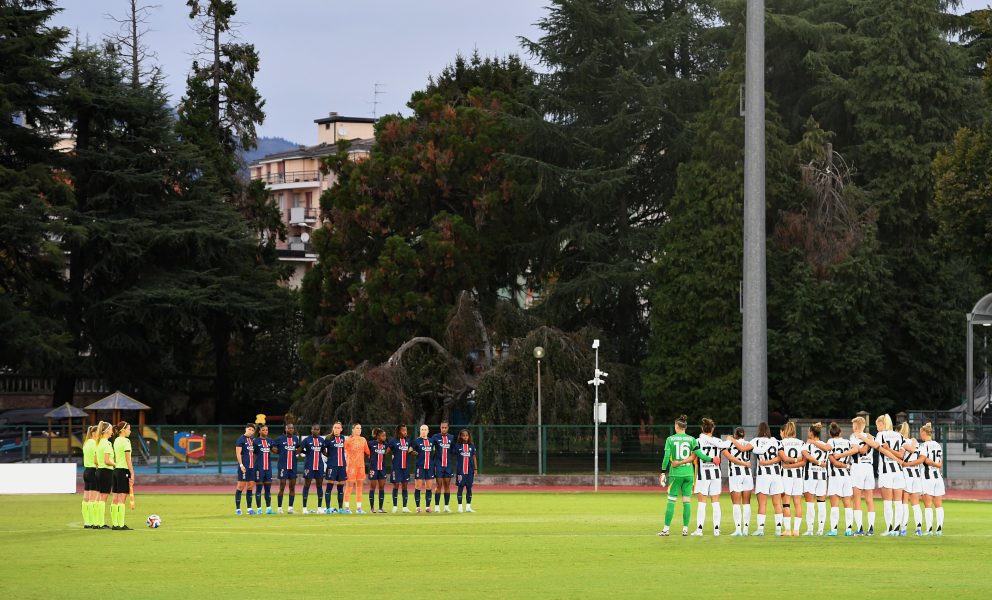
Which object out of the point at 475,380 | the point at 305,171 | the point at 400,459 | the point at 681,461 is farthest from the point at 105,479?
the point at 305,171

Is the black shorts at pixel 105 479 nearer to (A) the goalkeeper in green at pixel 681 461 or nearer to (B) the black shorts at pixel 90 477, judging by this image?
(B) the black shorts at pixel 90 477

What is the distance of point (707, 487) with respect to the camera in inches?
949

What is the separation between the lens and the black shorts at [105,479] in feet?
90.6

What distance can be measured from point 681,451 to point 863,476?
10.5 feet

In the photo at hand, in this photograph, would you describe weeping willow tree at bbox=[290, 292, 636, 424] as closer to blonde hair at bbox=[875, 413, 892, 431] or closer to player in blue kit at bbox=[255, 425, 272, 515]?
player in blue kit at bbox=[255, 425, 272, 515]

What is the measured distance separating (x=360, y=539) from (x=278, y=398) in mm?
53342

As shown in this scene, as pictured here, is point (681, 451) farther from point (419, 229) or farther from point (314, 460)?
point (419, 229)

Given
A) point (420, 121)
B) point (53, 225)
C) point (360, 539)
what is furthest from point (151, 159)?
point (360, 539)

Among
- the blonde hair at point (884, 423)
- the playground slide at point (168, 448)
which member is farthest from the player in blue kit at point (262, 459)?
the playground slide at point (168, 448)

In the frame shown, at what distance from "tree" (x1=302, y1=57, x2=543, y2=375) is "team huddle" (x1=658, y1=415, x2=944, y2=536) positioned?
32.3 metres

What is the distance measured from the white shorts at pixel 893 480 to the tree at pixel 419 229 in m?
33.1

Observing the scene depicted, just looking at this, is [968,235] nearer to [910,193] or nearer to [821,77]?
[910,193]

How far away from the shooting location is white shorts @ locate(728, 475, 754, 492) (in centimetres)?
2398

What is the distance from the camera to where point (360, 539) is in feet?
→ 82.4
